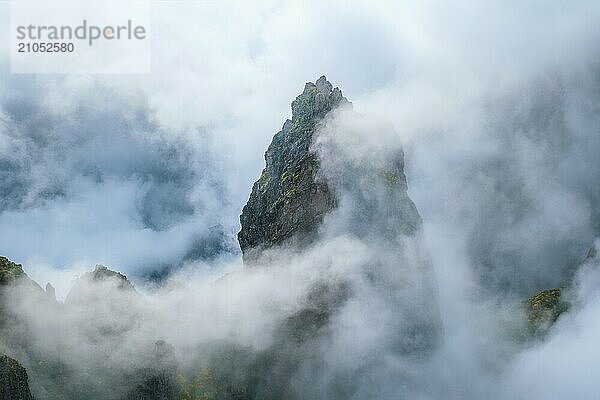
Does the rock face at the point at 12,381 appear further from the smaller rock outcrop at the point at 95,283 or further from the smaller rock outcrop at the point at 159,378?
the smaller rock outcrop at the point at 95,283

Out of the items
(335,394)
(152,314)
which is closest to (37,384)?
(152,314)

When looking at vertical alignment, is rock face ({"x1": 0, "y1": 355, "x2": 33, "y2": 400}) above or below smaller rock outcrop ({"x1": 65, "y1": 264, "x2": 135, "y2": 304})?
below

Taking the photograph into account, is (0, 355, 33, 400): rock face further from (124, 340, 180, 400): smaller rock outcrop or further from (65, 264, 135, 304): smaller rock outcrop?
(65, 264, 135, 304): smaller rock outcrop

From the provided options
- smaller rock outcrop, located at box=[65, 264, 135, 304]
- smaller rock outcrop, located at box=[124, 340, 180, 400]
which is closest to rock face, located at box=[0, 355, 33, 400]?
smaller rock outcrop, located at box=[124, 340, 180, 400]

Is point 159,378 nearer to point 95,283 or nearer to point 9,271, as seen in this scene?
point 95,283

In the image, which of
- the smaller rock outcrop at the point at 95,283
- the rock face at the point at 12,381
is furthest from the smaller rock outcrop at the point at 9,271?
the rock face at the point at 12,381

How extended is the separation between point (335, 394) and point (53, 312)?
82.2m

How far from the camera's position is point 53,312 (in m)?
164

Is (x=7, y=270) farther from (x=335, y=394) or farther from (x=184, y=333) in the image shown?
(x=335, y=394)

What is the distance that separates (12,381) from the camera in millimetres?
126625

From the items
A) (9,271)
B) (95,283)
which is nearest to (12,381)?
(9,271)

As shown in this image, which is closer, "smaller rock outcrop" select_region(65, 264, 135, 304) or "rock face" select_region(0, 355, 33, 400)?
"rock face" select_region(0, 355, 33, 400)

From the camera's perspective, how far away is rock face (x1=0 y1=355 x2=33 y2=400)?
409 feet

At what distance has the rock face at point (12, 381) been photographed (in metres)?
125
